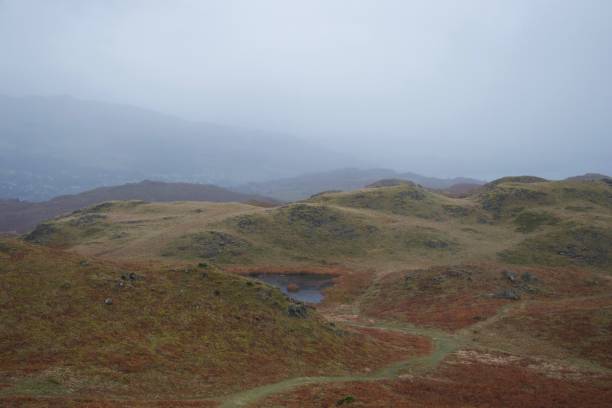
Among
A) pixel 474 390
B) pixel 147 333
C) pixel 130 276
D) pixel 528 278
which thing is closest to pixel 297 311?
pixel 147 333

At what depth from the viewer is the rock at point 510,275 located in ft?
272

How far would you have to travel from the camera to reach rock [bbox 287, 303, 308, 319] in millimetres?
48881

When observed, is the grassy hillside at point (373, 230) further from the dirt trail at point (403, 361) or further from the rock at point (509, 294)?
the dirt trail at point (403, 361)

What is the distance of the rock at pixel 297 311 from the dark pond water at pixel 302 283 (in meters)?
30.7

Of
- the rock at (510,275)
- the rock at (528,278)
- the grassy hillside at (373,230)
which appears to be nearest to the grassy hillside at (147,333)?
the rock at (510,275)

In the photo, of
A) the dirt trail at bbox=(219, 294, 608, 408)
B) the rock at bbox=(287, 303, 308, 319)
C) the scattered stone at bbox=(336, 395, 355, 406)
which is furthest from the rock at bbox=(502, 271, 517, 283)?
the scattered stone at bbox=(336, 395, 355, 406)

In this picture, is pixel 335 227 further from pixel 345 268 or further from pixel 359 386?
pixel 359 386

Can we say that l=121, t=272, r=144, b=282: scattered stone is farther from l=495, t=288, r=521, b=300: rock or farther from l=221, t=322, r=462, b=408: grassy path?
l=495, t=288, r=521, b=300: rock

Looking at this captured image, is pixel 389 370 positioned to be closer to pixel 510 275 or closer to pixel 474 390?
pixel 474 390

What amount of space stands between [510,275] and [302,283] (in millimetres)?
42877

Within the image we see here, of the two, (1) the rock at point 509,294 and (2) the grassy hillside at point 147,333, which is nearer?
(2) the grassy hillside at point 147,333

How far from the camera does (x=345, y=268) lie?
104125 mm

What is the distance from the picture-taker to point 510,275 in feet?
275

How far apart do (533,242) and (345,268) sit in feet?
171
